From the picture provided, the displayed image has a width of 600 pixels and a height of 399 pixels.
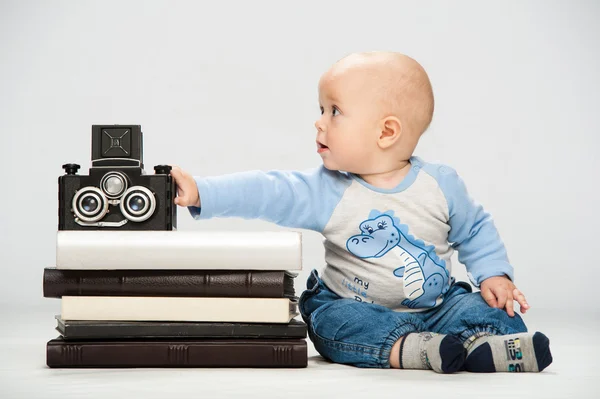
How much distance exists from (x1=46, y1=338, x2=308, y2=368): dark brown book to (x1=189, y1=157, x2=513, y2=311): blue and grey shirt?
0.81 ft

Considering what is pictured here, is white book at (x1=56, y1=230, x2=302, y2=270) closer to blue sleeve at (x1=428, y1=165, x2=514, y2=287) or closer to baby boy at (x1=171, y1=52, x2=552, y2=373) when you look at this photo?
baby boy at (x1=171, y1=52, x2=552, y2=373)

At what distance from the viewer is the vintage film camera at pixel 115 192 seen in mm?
1460

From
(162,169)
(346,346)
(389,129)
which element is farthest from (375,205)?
(162,169)

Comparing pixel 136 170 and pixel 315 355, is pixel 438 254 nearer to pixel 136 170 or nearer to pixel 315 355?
pixel 315 355

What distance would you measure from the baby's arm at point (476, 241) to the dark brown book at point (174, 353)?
16.1 inches

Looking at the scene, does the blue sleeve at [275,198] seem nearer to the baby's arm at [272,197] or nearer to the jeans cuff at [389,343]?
the baby's arm at [272,197]

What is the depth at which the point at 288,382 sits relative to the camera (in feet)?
4.25

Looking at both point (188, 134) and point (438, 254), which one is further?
point (188, 134)

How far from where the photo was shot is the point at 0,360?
1.51 meters

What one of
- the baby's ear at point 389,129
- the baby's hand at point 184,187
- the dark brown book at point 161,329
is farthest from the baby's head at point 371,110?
the dark brown book at point 161,329

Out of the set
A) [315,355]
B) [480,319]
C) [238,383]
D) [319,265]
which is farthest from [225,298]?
[319,265]

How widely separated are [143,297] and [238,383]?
9.4 inches

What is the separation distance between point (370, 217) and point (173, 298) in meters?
0.39

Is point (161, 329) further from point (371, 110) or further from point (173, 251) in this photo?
point (371, 110)
